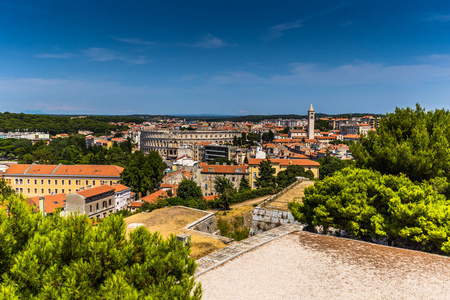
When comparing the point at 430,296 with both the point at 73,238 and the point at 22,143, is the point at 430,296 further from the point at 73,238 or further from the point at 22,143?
the point at 22,143

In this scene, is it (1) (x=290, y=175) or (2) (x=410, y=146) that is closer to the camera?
(2) (x=410, y=146)

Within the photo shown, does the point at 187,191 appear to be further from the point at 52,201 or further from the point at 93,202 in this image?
the point at 52,201

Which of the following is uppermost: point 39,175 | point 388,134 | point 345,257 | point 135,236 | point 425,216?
point 388,134

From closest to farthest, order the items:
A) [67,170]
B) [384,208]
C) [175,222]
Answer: [384,208], [175,222], [67,170]

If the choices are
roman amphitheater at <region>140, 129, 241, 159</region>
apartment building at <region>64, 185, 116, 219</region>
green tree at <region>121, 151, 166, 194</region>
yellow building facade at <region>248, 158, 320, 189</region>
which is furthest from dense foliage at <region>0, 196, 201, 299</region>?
roman amphitheater at <region>140, 129, 241, 159</region>

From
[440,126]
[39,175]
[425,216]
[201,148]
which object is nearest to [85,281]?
[425,216]

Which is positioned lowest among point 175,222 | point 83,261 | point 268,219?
point 175,222

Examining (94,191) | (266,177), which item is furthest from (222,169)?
(94,191)
